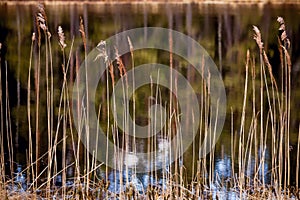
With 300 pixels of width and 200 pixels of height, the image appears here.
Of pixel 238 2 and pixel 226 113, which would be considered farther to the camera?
pixel 238 2

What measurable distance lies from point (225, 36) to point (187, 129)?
1487 cm

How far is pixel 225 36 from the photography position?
24234 millimetres

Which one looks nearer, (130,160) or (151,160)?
(151,160)

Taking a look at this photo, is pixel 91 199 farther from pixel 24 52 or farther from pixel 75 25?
pixel 75 25

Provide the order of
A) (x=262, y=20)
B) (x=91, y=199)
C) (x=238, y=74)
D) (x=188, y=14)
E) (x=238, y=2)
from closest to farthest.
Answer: (x=91, y=199), (x=238, y=74), (x=262, y=20), (x=188, y=14), (x=238, y=2)

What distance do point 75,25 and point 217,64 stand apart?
8.18m

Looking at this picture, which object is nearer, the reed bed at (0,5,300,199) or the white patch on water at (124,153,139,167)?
the reed bed at (0,5,300,199)

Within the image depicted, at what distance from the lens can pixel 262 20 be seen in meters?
26.1

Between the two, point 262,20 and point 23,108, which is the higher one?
point 262,20

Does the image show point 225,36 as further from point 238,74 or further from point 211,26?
point 238,74

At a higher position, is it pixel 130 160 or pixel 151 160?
pixel 151 160

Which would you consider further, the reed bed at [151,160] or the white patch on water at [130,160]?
the white patch on water at [130,160]

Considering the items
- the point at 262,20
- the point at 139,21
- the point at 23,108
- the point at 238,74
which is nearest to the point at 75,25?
the point at 139,21

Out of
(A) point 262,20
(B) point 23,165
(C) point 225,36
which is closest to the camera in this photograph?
(B) point 23,165
